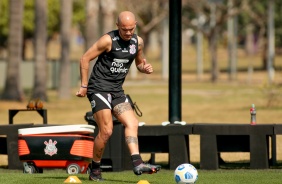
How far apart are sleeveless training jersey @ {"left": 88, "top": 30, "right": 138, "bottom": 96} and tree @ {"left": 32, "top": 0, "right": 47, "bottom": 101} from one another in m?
29.9

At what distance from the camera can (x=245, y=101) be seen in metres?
43.8

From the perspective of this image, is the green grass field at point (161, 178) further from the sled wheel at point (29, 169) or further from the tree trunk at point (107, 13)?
the tree trunk at point (107, 13)

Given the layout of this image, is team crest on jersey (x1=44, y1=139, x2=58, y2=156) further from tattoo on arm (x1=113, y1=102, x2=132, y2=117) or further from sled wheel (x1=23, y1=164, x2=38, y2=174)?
tattoo on arm (x1=113, y1=102, x2=132, y2=117)

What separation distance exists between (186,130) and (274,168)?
144 cm

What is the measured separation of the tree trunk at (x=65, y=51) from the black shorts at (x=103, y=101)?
34.9 meters

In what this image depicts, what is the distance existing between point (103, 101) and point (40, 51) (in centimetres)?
3114

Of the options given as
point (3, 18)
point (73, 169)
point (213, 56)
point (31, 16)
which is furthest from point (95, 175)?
point (3, 18)

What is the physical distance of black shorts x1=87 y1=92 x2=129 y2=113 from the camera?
1293 centimetres

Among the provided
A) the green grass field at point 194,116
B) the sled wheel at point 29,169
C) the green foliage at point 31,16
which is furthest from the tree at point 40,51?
the green foliage at point 31,16

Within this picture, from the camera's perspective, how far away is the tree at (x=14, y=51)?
39469 mm

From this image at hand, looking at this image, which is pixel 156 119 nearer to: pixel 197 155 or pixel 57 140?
pixel 197 155

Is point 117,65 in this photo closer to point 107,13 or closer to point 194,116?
point 194,116

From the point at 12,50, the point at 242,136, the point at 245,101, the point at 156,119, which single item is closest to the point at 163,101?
the point at 245,101

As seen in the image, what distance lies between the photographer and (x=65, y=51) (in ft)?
162
